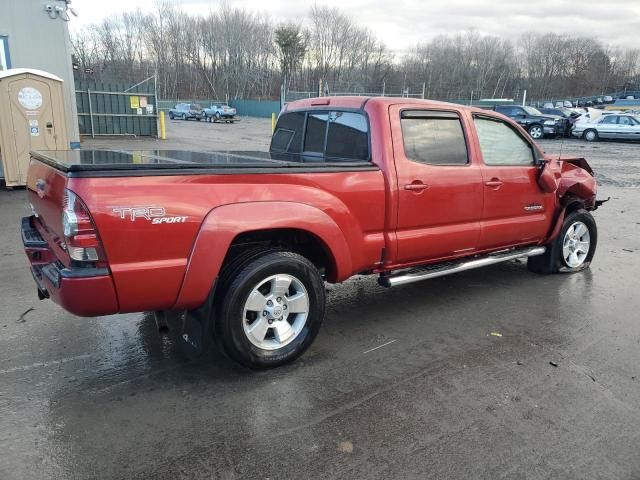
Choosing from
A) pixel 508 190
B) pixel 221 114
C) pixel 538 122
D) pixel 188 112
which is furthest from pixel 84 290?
pixel 188 112

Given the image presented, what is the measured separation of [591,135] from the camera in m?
28.2

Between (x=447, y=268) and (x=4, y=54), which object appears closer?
(x=447, y=268)

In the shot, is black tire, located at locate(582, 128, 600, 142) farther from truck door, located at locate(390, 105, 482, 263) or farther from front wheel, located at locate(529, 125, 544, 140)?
truck door, located at locate(390, 105, 482, 263)

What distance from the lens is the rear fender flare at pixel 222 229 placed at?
10.4ft

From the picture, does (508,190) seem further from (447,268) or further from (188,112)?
(188,112)

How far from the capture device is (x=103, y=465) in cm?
267

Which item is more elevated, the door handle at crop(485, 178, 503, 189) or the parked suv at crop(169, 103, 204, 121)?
the parked suv at crop(169, 103, 204, 121)

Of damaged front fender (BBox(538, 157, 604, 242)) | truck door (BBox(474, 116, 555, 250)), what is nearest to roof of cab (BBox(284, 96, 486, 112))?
truck door (BBox(474, 116, 555, 250))

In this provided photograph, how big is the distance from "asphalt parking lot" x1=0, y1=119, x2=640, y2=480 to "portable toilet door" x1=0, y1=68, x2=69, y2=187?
6.38m

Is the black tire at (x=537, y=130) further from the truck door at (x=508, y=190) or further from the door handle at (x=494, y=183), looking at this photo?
the door handle at (x=494, y=183)

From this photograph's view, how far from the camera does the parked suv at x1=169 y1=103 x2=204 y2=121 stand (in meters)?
46.4

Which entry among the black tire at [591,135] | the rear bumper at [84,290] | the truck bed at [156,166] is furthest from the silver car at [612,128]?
the rear bumper at [84,290]

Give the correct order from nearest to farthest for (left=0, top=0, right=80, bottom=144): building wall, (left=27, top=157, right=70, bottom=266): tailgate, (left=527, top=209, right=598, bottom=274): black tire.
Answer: (left=27, top=157, right=70, bottom=266): tailgate < (left=527, top=209, right=598, bottom=274): black tire < (left=0, top=0, right=80, bottom=144): building wall

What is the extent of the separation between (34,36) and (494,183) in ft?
42.0
